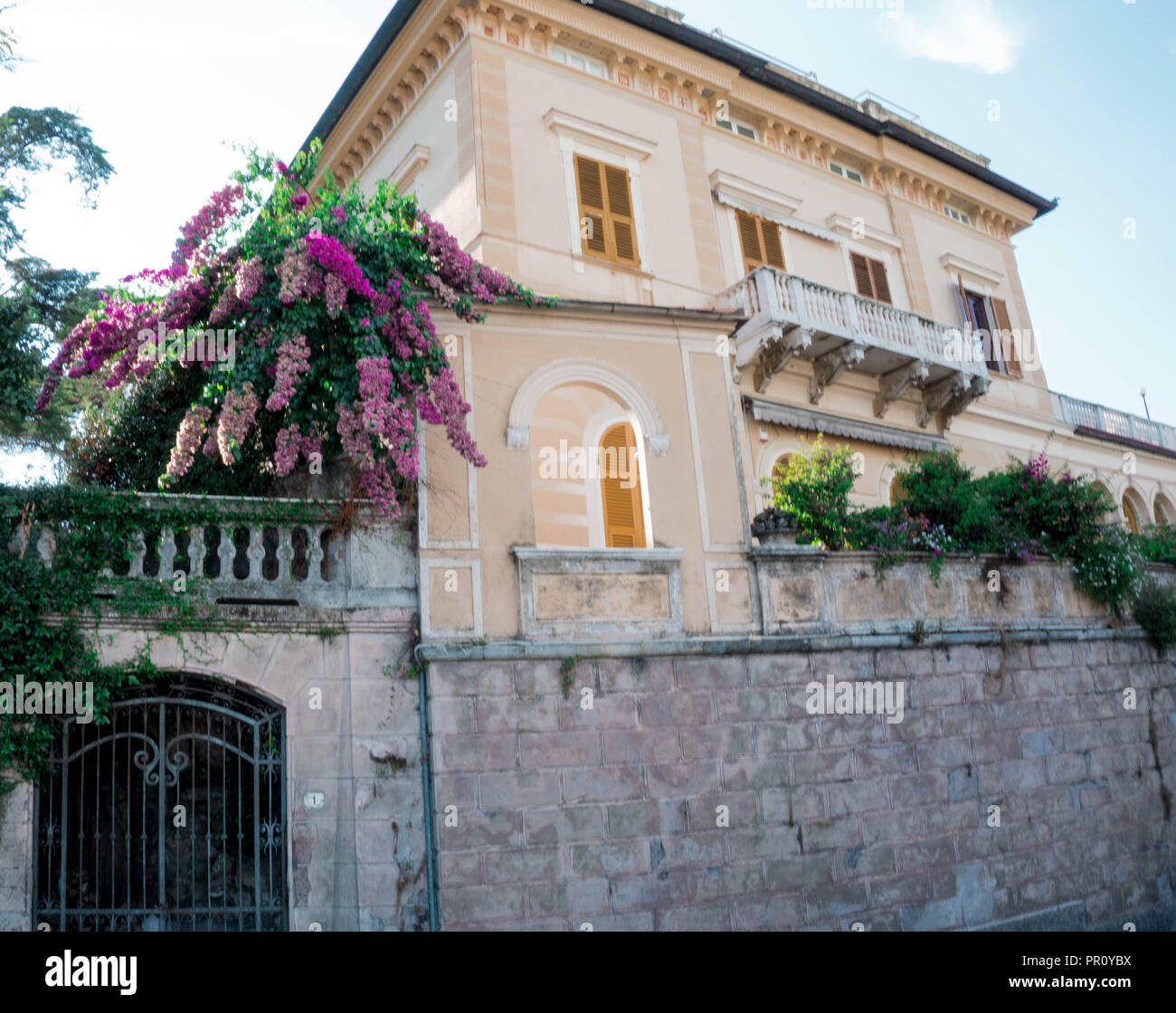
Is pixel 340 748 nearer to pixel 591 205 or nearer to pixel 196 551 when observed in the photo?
pixel 196 551

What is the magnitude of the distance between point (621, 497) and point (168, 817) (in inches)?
288

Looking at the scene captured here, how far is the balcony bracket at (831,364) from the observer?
47.4 ft

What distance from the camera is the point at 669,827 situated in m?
8.98

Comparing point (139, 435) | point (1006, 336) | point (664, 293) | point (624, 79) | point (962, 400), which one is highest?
point (624, 79)

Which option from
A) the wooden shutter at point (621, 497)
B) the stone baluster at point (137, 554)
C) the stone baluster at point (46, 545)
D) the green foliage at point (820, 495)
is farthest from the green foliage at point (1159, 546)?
the stone baluster at point (46, 545)

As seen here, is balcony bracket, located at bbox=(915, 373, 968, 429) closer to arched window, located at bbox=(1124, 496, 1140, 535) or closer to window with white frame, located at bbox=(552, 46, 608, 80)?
window with white frame, located at bbox=(552, 46, 608, 80)

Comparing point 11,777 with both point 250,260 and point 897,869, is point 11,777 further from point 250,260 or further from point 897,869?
point 897,869

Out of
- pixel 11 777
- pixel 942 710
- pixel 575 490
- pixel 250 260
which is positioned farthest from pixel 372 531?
pixel 942 710

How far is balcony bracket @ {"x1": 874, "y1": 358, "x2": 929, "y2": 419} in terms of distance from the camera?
1537 centimetres

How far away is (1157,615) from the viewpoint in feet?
42.6

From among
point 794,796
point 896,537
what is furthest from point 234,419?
point 896,537

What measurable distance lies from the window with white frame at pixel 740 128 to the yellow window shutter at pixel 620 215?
2950 mm

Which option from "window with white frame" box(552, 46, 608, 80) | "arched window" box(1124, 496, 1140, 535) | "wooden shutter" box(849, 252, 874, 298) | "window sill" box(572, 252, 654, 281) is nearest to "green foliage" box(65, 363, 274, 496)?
"window sill" box(572, 252, 654, 281)
